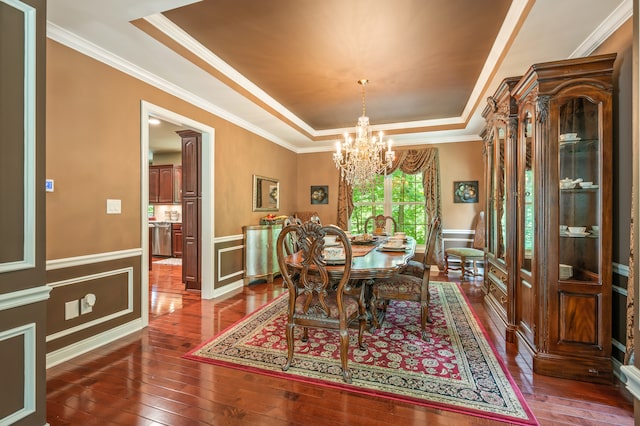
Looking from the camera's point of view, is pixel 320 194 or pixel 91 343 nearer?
A: pixel 91 343

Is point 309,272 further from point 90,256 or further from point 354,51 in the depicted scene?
point 354,51

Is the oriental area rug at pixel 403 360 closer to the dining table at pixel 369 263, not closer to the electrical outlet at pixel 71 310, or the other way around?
the dining table at pixel 369 263

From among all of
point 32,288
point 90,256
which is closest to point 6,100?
point 32,288

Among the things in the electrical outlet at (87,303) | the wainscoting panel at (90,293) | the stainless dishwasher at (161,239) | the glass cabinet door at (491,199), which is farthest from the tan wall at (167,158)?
the glass cabinet door at (491,199)

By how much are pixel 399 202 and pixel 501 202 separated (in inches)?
115

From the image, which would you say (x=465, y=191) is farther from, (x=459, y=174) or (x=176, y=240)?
(x=176, y=240)

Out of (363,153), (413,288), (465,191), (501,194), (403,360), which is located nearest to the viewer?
(403,360)

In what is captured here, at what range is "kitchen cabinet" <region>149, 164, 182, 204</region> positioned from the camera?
7.34 metres

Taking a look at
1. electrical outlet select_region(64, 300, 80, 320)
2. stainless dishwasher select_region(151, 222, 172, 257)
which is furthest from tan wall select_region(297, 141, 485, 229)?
stainless dishwasher select_region(151, 222, 172, 257)

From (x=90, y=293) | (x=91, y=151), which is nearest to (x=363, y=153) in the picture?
(x=91, y=151)

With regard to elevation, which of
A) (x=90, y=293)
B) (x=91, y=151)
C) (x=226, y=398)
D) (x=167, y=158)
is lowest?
(x=226, y=398)

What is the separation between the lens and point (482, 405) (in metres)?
1.76

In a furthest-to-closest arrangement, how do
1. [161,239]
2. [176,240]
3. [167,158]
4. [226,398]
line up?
[167,158] → [161,239] → [176,240] → [226,398]

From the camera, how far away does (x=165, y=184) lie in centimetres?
743
